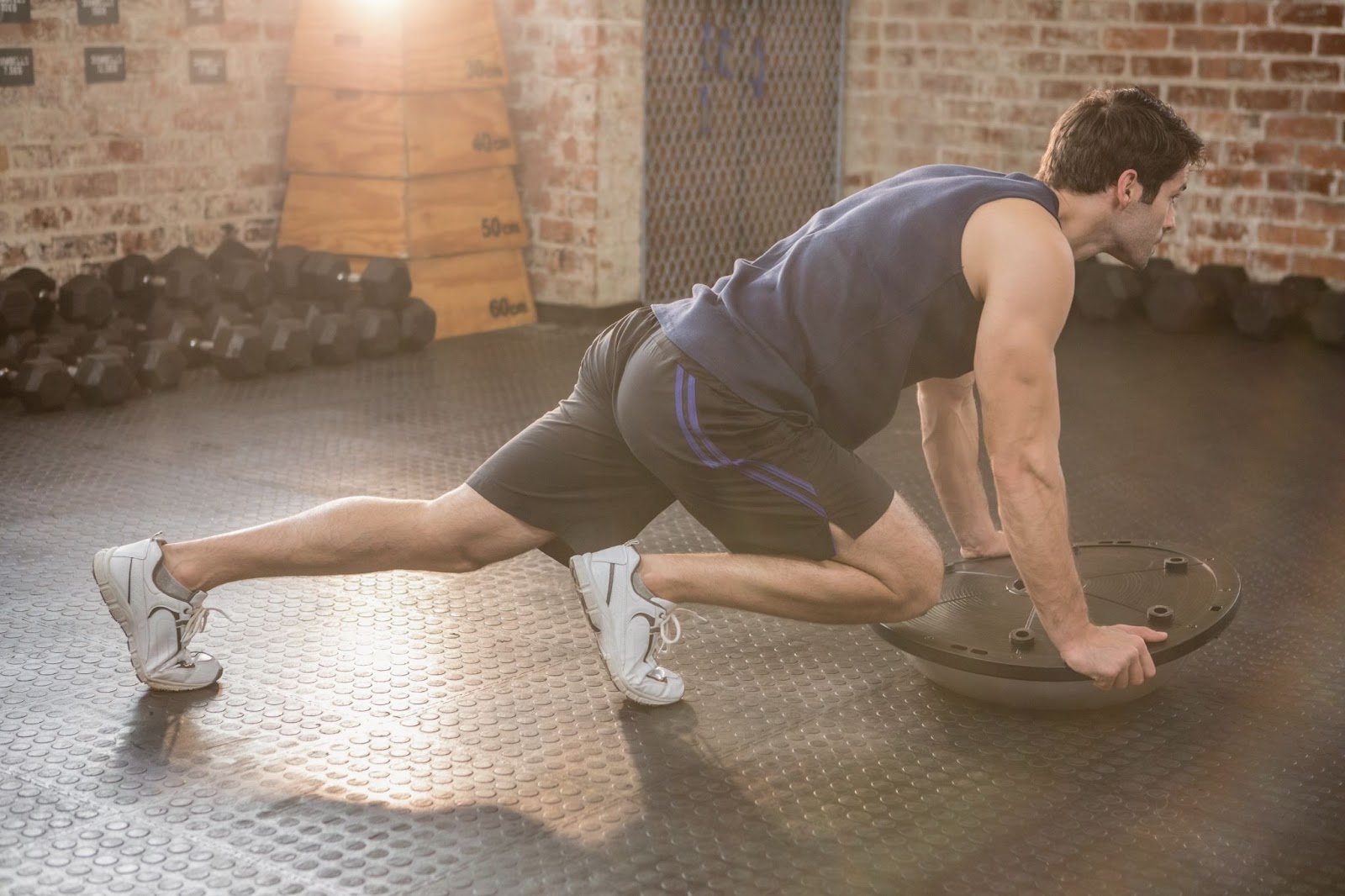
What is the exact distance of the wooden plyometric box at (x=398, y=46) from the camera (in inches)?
195

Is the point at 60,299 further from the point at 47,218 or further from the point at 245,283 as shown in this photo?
the point at 245,283

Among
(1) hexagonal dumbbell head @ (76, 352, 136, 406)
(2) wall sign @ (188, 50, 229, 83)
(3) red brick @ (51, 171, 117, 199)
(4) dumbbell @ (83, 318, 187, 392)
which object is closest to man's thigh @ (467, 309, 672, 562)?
(1) hexagonal dumbbell head @ (76, 352, 136, 406)

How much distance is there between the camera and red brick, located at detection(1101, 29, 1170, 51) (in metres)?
5.74

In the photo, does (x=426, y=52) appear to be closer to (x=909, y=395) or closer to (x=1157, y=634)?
(x=909, y=395)

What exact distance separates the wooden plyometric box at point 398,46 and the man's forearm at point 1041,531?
3413 millimetres

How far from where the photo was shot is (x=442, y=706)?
2342mm

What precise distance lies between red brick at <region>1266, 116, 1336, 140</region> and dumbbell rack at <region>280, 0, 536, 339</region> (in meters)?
2.73

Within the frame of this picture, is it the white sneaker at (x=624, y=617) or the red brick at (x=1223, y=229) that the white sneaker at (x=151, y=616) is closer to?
the white sneaker at (x=624, y=617)

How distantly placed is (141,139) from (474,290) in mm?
1199

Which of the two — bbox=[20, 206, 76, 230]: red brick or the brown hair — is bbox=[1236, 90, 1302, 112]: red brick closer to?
the brown hair

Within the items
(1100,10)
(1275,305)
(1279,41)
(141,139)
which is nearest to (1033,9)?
(1100,10)

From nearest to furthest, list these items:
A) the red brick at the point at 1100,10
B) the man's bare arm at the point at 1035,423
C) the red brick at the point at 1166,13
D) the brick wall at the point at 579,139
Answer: the man's bare arm at the point at 1035,423, the brick wall at the point at 579,139, the red brick at the point at 1166,13, the red brick at the point at 1100,10

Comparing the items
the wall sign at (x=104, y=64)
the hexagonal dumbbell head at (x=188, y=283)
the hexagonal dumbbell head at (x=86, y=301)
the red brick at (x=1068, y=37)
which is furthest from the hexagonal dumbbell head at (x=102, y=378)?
the red brick at (x=1068, y=37)

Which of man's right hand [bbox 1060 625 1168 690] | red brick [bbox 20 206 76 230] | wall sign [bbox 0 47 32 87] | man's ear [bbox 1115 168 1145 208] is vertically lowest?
man's right hand [bbox 1060 625 1168 690]
